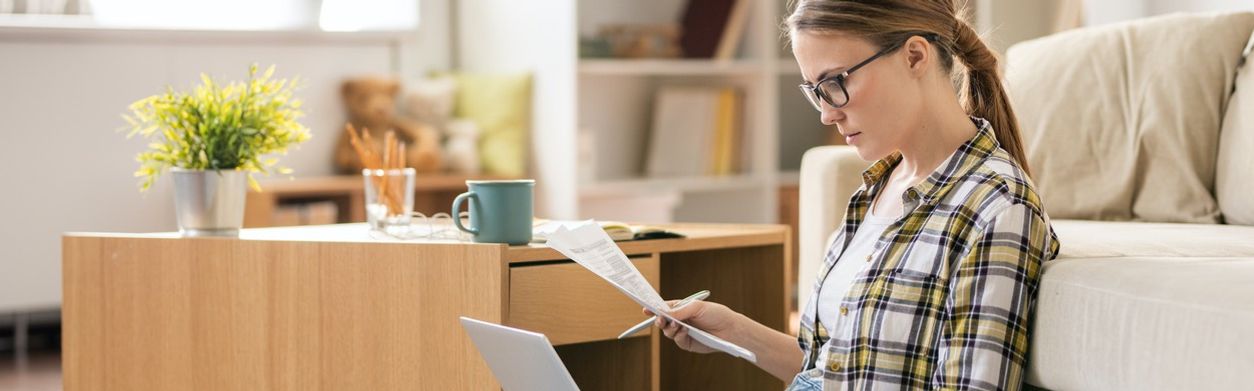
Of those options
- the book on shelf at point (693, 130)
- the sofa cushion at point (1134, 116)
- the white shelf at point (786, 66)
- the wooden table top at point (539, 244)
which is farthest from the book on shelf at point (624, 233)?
the white shelf at point (786, 66)

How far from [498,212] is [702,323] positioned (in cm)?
30

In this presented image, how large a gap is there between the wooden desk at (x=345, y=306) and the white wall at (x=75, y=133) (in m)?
1.62

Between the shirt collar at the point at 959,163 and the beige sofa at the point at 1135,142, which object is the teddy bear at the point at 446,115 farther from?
the shirt collar at the point at 959,163

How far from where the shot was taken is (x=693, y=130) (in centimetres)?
395

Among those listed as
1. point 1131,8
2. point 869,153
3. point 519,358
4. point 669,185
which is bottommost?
point 519,358

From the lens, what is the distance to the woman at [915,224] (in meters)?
1.18

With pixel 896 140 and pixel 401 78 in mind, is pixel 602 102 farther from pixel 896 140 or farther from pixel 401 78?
pixel 896 140

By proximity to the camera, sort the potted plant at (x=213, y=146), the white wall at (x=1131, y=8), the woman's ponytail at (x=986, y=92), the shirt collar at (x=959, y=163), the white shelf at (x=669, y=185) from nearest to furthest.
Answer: the shirt collar at (x=959, y=163) < the woman's ponytail at (x=986, y=92) < the potted plant at (x=213, y=146) < the white wall at (x=1131, y=8) < the white shelf at (x=669, y=185)

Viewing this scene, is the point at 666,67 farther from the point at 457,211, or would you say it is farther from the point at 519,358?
the point at 519,358

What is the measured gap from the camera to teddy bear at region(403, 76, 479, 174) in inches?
145

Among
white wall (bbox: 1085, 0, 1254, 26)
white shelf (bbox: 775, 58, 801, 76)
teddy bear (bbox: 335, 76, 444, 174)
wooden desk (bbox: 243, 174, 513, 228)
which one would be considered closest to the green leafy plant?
wooden desk (bbox: 243, 174, 513, 228)

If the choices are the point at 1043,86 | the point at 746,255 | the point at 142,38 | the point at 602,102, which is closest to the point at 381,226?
the point at 746,255

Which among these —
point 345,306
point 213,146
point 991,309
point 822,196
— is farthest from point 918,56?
point 213,146

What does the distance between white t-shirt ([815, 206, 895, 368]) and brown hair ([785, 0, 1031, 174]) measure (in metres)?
0.15
